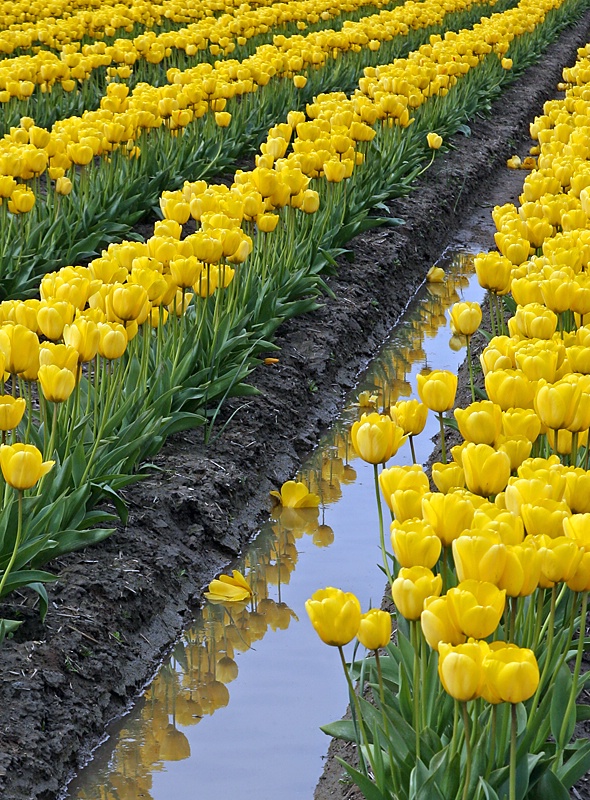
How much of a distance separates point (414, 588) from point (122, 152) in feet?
17.4

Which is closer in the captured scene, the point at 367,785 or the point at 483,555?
the point at 483,555

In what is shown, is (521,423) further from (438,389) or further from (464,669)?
(464,669)

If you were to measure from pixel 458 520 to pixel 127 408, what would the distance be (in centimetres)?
216

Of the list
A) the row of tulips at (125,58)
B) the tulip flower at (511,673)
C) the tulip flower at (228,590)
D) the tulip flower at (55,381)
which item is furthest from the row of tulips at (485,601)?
the row of tulips at (125,58)

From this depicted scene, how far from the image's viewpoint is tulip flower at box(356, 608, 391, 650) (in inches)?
77.8

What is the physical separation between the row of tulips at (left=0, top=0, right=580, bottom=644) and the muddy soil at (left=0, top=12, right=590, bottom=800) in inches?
4.9

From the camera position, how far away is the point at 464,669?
163 centimetres

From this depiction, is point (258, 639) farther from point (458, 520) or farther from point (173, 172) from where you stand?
point (173, 172)

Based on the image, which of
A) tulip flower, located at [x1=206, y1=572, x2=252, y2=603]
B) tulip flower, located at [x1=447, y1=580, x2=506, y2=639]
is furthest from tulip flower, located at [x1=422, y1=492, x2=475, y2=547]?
tulip flower, located at [x1=206, y1=572, x2=252, y2=603]

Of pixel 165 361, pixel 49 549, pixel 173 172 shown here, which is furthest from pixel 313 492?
pixel 173 172

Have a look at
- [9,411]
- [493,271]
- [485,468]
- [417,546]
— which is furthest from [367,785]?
[493,271]

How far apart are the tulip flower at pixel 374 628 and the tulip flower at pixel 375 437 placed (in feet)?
1.26

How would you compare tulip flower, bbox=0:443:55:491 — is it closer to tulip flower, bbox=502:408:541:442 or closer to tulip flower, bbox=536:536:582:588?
tulip flower, bbox=502:408:541:442

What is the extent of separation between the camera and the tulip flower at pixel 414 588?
185 centimetres
